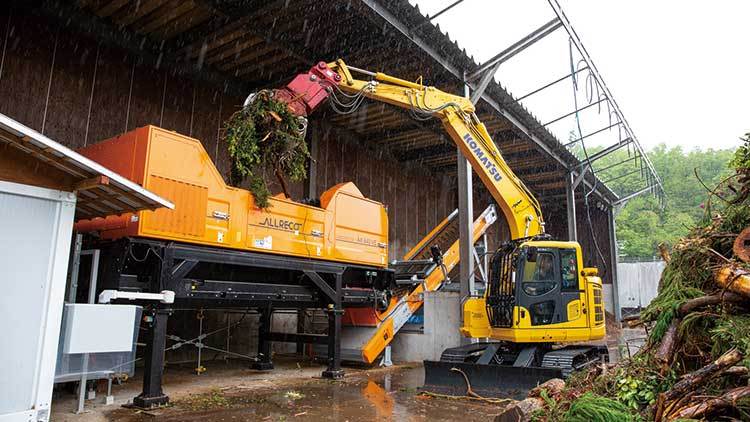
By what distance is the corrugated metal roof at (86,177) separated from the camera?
3549mm

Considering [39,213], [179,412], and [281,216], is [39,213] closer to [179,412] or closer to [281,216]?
[179,412]

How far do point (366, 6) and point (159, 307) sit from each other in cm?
528

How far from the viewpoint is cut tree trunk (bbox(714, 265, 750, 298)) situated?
3.18m

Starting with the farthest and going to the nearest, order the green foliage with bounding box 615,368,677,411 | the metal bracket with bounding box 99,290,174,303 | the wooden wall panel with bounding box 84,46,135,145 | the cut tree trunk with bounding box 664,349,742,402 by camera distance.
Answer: the wooden wall panel with bounding box 84,46,135,145, the metal bracket with bounding box 99,290,174,303, the green foliage with bounding box 615,368,677,411, the cut tree trunk with bounding box 664,349,742,402

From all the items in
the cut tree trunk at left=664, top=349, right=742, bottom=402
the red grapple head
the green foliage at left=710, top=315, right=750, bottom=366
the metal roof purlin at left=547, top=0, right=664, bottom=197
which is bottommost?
the cut tree trunk at left=664, top=349, right=742, bottom=402

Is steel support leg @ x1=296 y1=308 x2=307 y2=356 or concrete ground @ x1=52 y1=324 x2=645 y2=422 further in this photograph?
steel support leg @ x1=296 y1=308 x2=307 y2=356

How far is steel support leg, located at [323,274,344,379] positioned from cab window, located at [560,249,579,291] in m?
3.29

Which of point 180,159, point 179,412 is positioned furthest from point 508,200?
point 179,412

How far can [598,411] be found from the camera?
294 cm

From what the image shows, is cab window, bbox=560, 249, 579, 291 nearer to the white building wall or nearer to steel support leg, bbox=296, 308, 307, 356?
steel support leg, bbox=296, 308, 307, 356

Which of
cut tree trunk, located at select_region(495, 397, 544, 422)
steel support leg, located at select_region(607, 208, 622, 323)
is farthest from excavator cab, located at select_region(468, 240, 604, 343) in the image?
steel support leg, located at select_region(607, 208, 622, 323)

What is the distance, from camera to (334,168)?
12.7 m

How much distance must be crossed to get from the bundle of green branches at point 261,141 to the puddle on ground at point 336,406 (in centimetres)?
248

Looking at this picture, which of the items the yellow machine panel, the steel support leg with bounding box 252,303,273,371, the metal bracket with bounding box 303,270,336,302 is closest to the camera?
the yellow machine panel
